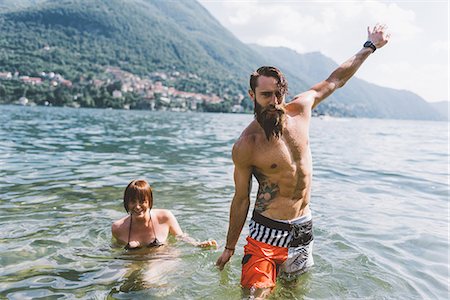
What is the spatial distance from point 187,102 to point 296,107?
14082cm

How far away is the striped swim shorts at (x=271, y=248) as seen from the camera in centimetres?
401

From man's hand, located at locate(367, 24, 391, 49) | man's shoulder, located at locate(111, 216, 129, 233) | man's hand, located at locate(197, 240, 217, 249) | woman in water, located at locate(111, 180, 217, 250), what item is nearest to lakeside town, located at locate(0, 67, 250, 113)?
man's shoulder, located at locate(111, 216, 129, 233)

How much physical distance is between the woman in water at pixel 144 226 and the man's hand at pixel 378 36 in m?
3.48

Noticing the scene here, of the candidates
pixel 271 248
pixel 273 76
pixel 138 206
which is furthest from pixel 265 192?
pixel 138 206

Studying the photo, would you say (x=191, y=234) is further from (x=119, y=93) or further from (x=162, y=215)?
(x=119, y=93)

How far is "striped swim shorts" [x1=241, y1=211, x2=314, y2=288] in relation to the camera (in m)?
4.01

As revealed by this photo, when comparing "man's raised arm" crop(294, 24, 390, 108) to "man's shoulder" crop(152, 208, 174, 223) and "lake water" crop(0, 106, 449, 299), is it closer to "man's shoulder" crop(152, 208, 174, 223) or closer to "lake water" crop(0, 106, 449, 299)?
"lake water" crop(0, 106, 449, 299)

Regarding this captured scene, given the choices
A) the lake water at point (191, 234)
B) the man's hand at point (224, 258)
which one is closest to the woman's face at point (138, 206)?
the lake water at point (191, 234)

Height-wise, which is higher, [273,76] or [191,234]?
[273,76]

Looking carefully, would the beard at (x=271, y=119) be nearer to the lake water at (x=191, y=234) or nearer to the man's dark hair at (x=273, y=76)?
the man's dark hair at (x=273, y=76)

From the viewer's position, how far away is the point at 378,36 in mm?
4859

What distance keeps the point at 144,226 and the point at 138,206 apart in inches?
20.9

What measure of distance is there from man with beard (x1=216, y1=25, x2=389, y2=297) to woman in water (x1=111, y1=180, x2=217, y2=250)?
186 cm

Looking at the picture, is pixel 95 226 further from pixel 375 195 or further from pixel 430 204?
pixel 430 204
